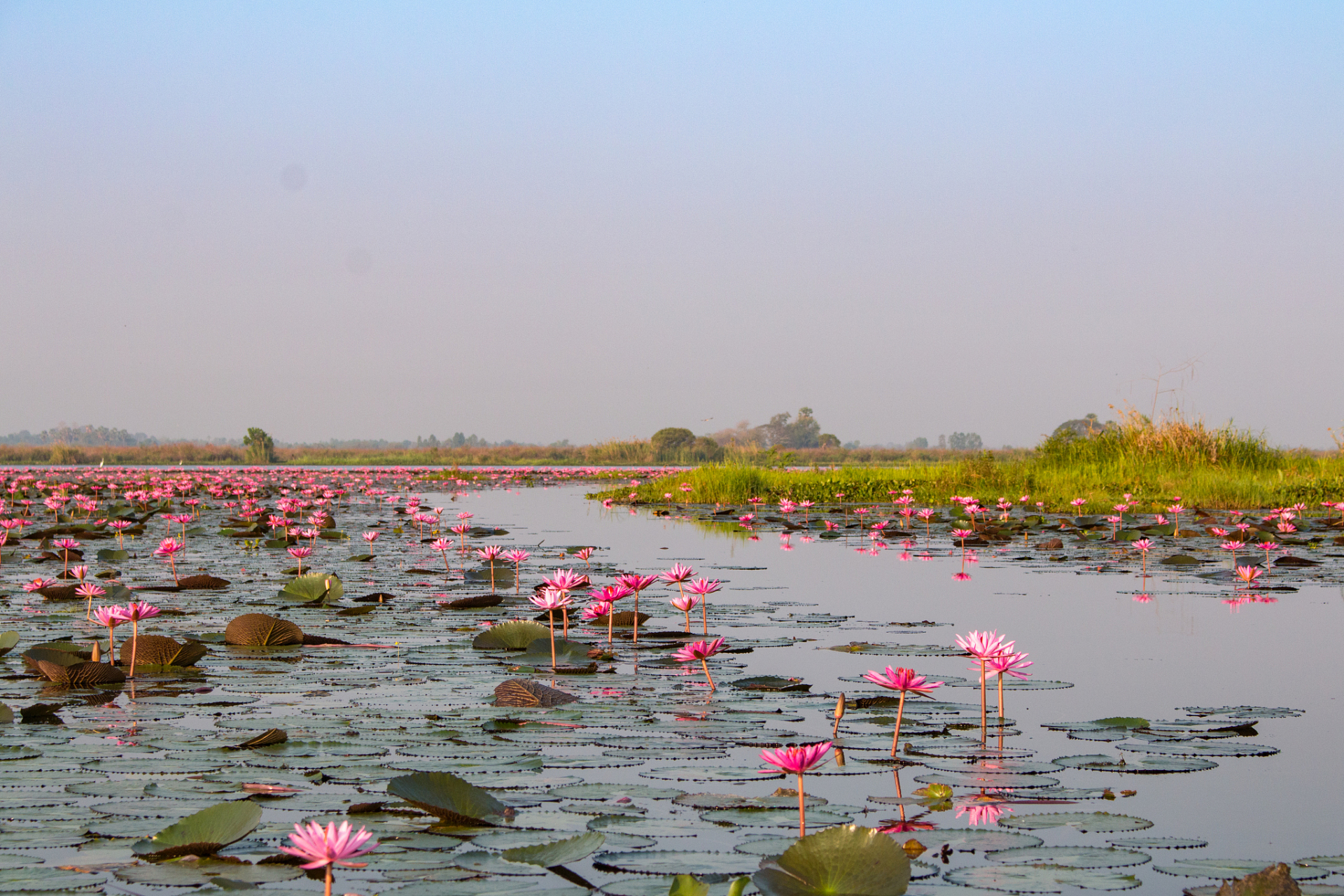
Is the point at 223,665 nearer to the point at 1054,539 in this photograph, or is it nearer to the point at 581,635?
the point at 581,635

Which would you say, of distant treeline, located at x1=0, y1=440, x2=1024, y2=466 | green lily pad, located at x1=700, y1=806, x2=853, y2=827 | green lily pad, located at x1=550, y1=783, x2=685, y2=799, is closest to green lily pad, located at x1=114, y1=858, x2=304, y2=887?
green lily pad, located at x1=550, y1=783, x2=685, y2=799

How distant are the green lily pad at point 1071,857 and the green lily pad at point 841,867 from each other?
0.33m

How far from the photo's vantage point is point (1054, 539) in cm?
965

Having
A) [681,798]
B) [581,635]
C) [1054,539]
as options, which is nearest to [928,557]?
[1054,539]

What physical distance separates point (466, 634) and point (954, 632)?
2274mm

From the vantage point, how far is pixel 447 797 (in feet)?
7.02

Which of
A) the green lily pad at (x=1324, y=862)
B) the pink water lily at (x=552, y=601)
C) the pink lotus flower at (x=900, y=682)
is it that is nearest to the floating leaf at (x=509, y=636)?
the pink water lily at (x=552, y=601)

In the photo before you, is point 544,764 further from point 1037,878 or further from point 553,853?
point 1037,878

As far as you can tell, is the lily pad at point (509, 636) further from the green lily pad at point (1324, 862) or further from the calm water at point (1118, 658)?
the green lily pad at point (1324, 862)

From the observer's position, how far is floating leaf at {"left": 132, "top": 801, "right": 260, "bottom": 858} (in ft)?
6.37

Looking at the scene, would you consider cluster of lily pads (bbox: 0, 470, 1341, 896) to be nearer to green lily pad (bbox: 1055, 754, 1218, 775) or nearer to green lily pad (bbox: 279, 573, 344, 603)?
green lily pad (bbox: 1055, 754, 1218, 775)

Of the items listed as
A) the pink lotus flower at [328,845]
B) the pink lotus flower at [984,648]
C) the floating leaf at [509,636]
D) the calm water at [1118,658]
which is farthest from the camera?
the floating leaf at [509,636]

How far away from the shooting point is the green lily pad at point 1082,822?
216 cm

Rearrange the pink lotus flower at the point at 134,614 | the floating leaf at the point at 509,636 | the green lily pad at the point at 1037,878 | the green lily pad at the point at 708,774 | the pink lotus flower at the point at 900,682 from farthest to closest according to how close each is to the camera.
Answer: the floating leaf at the point at 509,636 → the pink lotus flower at the point at 134,614 → the pink lotus flower at the point at 900,682 → the green lily pad at the point at 708,774 → the green lily pad at the point at 1037,878
